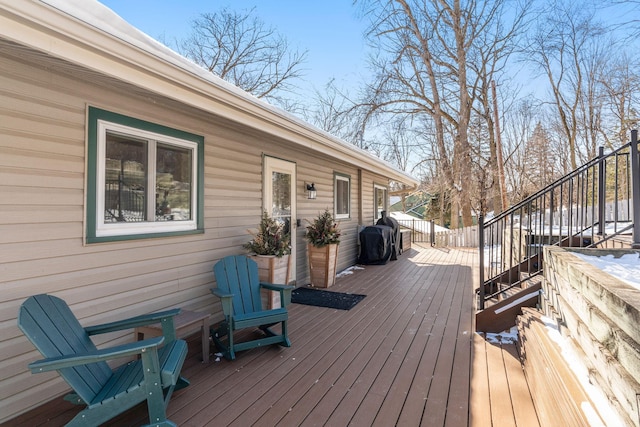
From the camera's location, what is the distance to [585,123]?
1320cm

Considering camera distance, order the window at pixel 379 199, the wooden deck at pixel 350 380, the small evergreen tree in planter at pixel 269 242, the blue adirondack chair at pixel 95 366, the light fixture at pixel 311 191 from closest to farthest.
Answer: the blue adirondack chair at pixel 95 366, the wooden deck at pixel 350 380, the small evergreen tree in planter at pixel 269 242, the light fixture at pixel 311 191, the window at pixel 379 199

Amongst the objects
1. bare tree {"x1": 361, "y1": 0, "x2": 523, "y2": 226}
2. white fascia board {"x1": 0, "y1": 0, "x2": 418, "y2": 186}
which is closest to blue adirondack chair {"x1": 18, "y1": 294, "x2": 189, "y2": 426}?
white fascia board {"x1": 0, "y1": 0, "x2": 418, "y2": 186}

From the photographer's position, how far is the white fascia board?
1.58 meters

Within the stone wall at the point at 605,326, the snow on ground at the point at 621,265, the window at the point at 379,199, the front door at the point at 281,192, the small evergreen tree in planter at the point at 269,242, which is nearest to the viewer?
the stone wall at the point at 605,326

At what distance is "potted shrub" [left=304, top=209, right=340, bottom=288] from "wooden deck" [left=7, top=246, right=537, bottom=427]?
48.0 inches

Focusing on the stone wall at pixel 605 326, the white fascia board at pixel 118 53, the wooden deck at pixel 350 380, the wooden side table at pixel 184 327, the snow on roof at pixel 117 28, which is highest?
the snow on roof at pixel 117 28

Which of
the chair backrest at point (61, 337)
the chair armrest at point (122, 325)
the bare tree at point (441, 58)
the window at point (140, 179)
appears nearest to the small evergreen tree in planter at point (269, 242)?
the window at point (140, 179)

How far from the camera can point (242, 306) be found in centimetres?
321

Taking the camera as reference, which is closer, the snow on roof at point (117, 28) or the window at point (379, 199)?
the snow on roof at point (117, 28)

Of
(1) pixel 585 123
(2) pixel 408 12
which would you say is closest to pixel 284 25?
(2) pixel 408 12

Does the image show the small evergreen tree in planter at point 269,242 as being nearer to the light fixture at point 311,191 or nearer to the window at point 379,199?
the light fixture at point 311,191

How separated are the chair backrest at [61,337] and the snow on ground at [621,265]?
2970mm

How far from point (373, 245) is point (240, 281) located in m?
4.65

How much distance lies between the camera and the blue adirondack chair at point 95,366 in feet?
5.56
